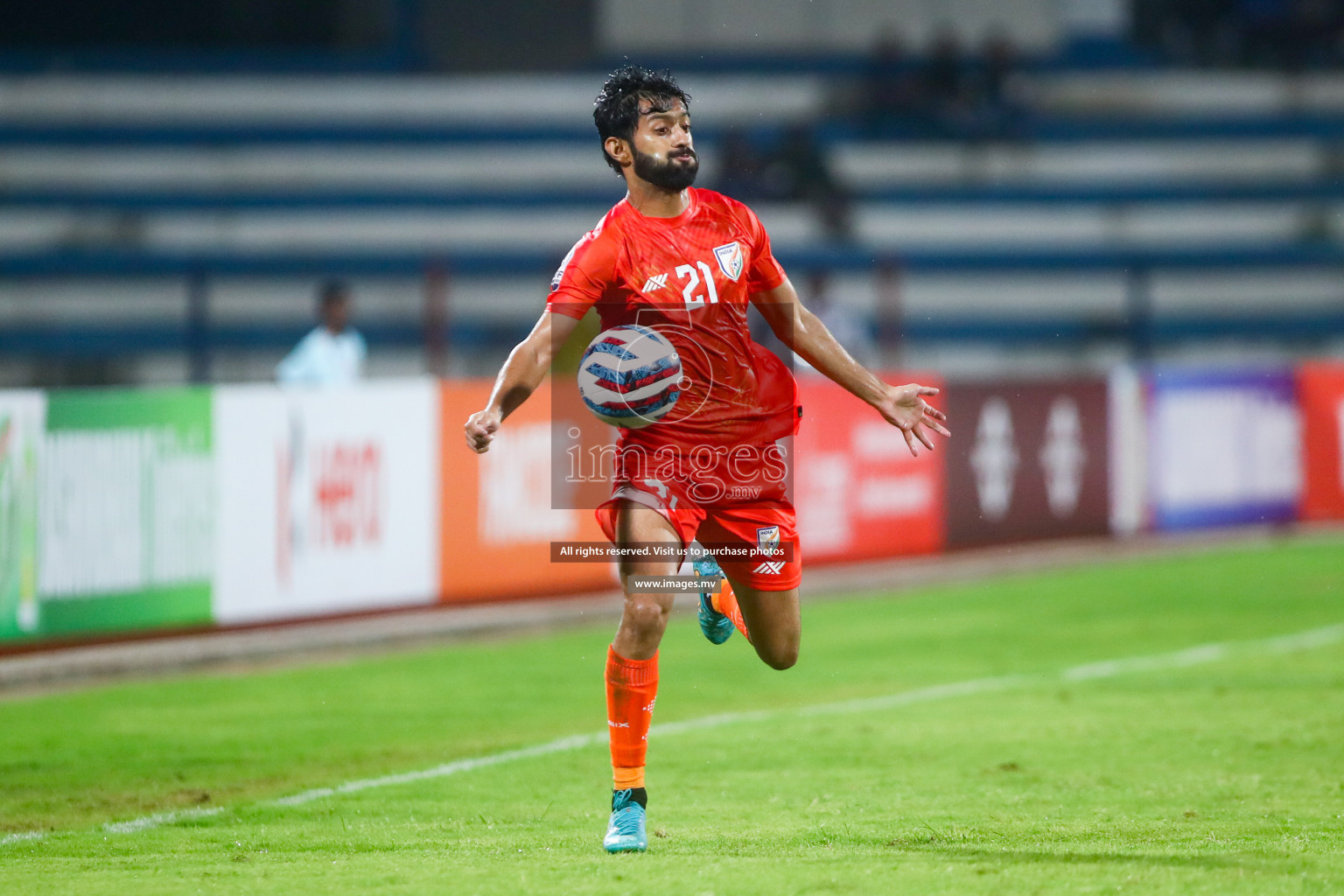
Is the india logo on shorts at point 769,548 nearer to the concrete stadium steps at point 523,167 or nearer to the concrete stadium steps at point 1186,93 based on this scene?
the concrete stadium steps at point 523,167

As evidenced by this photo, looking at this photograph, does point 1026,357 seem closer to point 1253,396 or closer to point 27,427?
point 1253,396

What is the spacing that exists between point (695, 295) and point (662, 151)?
18.9 inches

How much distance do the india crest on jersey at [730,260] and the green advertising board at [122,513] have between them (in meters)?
5.44

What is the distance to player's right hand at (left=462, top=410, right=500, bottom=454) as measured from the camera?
18.6ft

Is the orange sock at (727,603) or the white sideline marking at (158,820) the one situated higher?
the orange sock at (727,603)

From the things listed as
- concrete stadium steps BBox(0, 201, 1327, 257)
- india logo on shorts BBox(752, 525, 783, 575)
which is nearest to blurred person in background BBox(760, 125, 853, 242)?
concrete stadium steps BBox(0, 201, 1327, 257)

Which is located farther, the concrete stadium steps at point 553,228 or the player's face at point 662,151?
the concrete stadium steps at point 553,228

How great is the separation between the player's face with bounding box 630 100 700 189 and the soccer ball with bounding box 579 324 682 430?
0.49 metres

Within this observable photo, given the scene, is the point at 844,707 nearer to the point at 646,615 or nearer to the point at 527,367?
the point at 646,615

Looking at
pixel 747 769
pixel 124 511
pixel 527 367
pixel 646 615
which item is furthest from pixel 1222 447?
pixel 527 367

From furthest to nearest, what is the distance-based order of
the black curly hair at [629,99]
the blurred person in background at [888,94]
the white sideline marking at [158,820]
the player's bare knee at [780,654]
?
1. the blurred person in background at [888,94]
2. the white sideline marking at [158,820]
3. the player's bare knee at [780,654]
4. the black curly hair at [629,99]

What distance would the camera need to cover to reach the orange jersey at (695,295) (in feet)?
19.9

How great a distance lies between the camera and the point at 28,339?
1997 centimetres

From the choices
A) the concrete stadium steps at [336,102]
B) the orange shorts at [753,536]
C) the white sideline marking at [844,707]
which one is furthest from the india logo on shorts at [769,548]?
the concrete stadium steps at [336,102]
